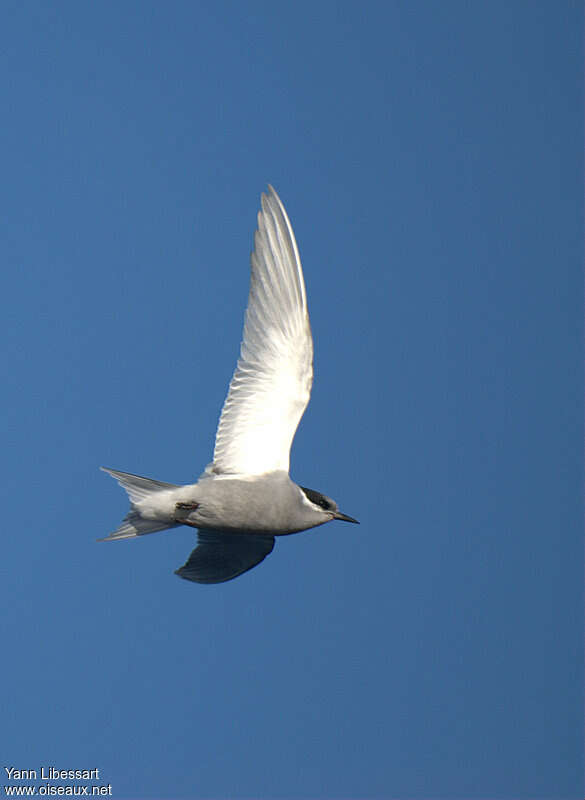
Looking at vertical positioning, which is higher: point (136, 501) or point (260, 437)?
point (260, 437)

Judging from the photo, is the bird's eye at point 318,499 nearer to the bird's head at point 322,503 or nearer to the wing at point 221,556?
the bird's head at point 322,503

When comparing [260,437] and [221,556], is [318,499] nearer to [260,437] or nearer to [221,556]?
[260,437]

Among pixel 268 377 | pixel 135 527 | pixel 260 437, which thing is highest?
pixel 268 377

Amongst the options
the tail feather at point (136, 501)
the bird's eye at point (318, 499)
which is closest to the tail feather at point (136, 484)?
the tail feather at point (136, 501)

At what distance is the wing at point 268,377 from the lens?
19.3 ft

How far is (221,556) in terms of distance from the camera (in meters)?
6.90

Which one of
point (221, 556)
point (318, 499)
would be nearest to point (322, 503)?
point (318, 499)

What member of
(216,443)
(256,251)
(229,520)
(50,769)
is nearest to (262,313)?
(256,251)

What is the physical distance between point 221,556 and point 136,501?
1096mm

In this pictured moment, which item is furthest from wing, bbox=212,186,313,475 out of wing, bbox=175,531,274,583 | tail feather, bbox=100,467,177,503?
wing, bbox=175,531,274,583

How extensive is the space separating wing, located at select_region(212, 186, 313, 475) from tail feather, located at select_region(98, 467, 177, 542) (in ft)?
1.20

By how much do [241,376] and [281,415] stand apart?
1.02 ft

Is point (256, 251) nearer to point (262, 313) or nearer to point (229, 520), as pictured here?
point (262, 313)

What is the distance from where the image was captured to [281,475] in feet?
19.6
